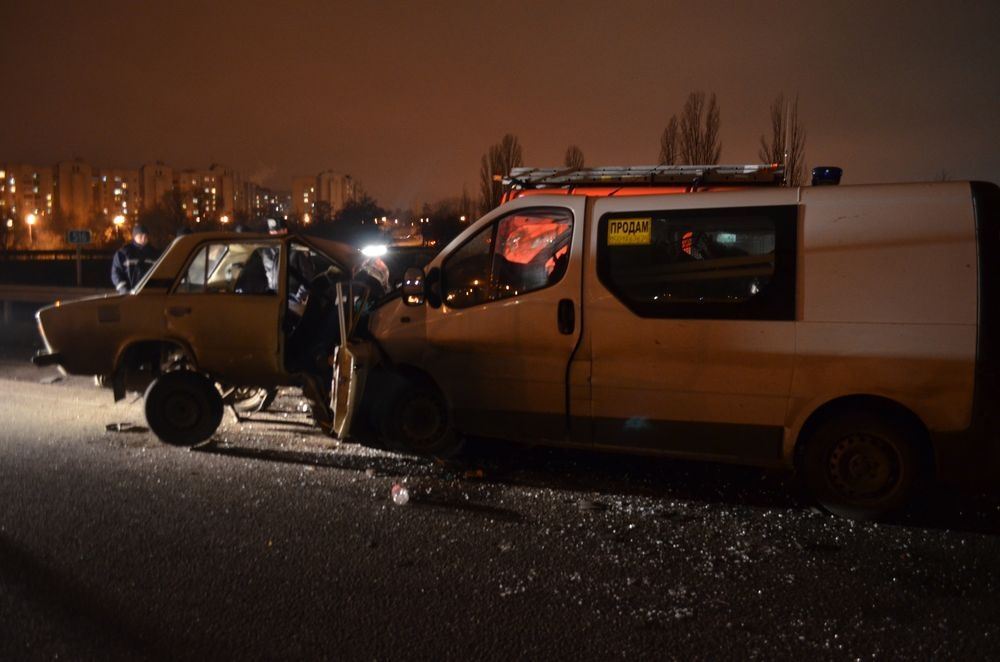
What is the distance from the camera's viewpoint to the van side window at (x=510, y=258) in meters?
6.04

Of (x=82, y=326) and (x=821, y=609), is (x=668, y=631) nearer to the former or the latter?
(x=821, y=609)

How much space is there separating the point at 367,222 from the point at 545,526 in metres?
41.8

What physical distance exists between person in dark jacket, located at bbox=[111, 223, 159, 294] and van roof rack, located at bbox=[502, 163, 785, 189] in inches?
192

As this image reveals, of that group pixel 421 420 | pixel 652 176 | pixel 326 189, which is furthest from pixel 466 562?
pixel 326 189

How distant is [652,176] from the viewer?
9.57m

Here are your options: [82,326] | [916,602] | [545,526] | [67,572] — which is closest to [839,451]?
[916,602]

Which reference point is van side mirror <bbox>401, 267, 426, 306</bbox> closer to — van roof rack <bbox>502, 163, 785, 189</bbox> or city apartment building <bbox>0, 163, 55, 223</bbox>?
van roof rack <bbox>502, 163, 785, 189</bbox>

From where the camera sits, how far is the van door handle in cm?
584

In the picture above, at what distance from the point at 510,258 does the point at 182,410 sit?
3177 mm

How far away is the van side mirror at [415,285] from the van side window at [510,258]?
0.19m

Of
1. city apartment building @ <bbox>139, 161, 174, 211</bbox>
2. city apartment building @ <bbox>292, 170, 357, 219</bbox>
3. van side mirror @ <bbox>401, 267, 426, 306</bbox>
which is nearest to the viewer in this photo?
van side mirror @ <bbox>401, 267, 426, 306</bbox>

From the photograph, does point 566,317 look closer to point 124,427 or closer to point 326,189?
point 124,427

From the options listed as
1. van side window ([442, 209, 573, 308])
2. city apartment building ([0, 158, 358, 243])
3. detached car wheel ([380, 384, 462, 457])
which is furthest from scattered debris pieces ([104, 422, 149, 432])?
city apartment building ([0, 158, 358, 243])

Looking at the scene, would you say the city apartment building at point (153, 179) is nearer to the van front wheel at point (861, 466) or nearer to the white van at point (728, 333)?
the white van at point (728, 333)
